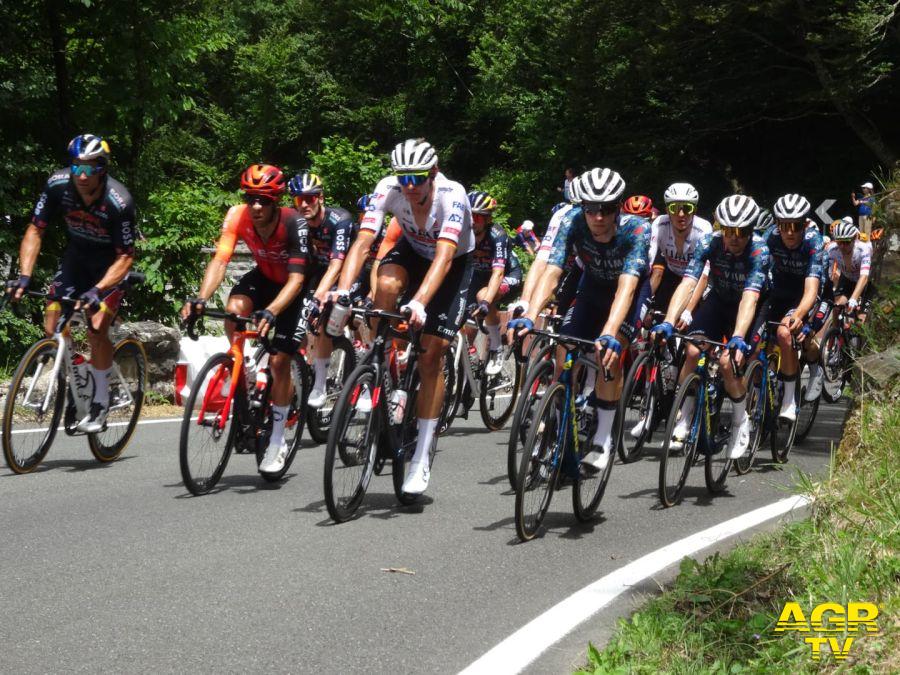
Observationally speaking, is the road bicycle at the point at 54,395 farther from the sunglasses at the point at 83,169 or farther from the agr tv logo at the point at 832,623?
the agr tv logo at the point at 832,623

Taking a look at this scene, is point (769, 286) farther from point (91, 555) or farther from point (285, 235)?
point (91, 555)

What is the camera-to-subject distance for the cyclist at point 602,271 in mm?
6938

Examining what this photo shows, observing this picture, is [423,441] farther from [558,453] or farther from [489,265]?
[489,265]

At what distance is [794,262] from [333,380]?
13.5 feet

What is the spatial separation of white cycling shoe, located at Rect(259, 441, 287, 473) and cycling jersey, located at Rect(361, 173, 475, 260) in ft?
5.45

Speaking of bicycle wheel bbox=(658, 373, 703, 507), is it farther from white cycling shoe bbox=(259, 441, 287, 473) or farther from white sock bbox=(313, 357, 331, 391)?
white sock bbox=(313, 357, 331, 391)

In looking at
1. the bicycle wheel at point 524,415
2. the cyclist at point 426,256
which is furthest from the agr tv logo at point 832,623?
the cyclist at point 426,256

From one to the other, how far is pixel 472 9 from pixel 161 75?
24817 millimetres

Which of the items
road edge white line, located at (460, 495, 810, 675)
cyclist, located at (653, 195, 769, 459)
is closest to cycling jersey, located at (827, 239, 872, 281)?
cyclist, located at (653, 195, 769, 459)

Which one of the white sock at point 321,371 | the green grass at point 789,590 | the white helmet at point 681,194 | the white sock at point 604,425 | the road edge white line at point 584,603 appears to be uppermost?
the white helmet at point 681,194

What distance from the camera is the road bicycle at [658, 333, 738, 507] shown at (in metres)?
7.68

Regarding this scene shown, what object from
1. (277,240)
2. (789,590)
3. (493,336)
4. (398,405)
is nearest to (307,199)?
(277,240)

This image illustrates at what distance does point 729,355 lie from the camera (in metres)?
8.13

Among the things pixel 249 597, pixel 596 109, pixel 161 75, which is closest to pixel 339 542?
pixel 249 597
